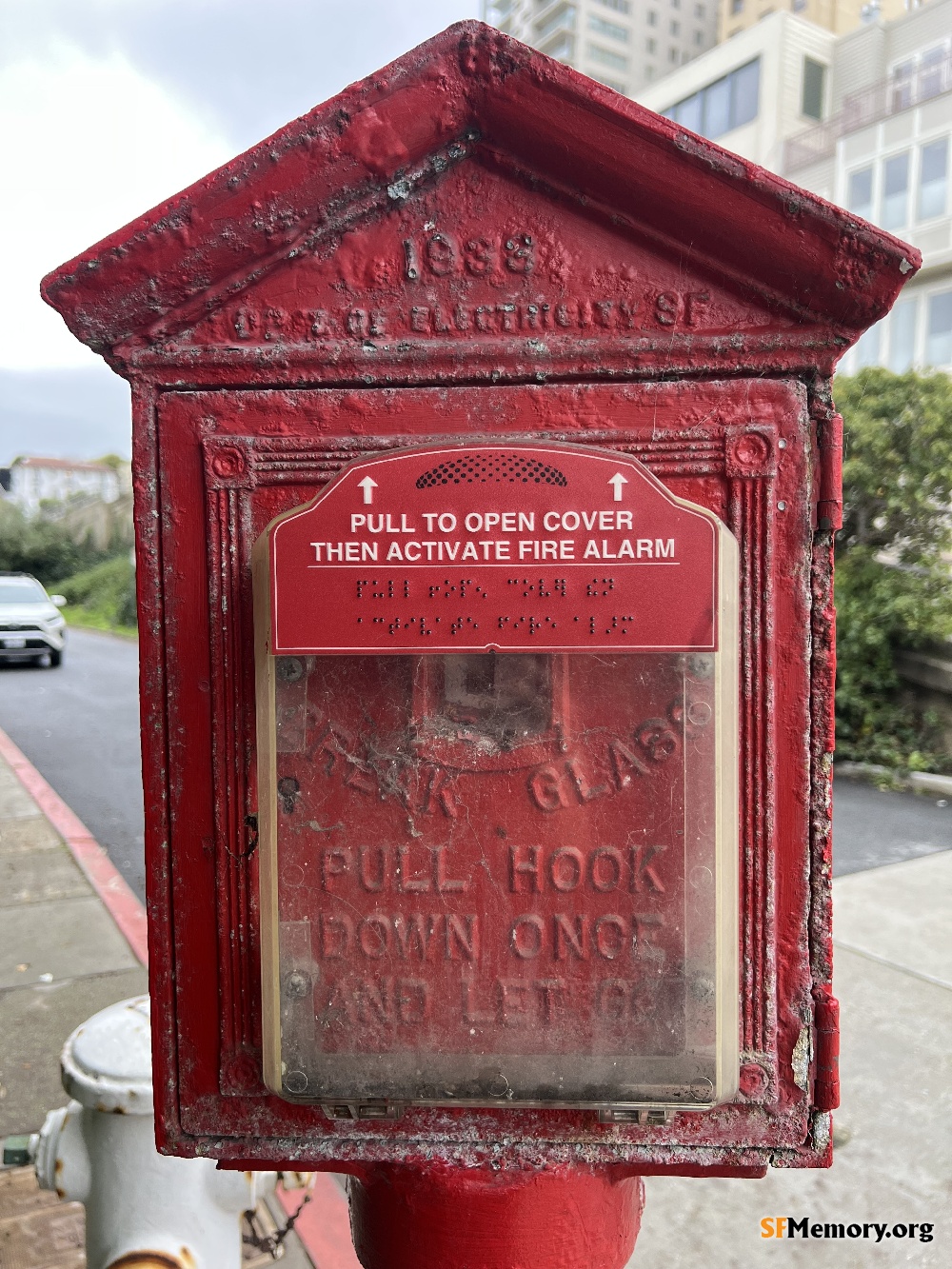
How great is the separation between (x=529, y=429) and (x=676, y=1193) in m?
2.47

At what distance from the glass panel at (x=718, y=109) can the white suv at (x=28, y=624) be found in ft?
49.2

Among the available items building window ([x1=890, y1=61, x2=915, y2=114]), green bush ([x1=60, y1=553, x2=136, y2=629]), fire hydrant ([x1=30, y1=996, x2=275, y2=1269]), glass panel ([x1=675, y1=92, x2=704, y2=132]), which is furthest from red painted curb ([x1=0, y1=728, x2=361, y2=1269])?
glass panel ([x1=675, y1=92, x2=704, y2=132])

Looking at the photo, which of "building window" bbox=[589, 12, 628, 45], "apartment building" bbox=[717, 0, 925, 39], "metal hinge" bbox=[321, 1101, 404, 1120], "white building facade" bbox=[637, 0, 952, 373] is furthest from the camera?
"building window" bbox=[589, 12, 628, 45]

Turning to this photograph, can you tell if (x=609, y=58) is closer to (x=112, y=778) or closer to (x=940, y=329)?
(x=940, y=329)

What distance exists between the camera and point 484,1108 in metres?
1.16

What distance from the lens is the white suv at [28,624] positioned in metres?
12.7

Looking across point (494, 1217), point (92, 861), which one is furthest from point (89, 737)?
point (494, 1217)

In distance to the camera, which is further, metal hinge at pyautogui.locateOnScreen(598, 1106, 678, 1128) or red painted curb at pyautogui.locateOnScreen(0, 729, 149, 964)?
red painted curb at pyautogui.locateOnScreen(0, 729, 149, 964)

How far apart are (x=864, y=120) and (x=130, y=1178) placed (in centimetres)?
1774

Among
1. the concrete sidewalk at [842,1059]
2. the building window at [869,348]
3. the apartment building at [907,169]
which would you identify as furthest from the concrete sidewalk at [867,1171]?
the building window at [869,348]

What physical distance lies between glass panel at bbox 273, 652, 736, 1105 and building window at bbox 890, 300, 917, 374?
14.7 meters

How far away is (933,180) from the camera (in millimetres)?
13492

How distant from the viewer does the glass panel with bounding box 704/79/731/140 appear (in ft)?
57.9

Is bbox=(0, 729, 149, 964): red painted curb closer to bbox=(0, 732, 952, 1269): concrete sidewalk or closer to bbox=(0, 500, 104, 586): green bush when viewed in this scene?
bbox=(0, 732, 952, 1269): concrete sidewalk
